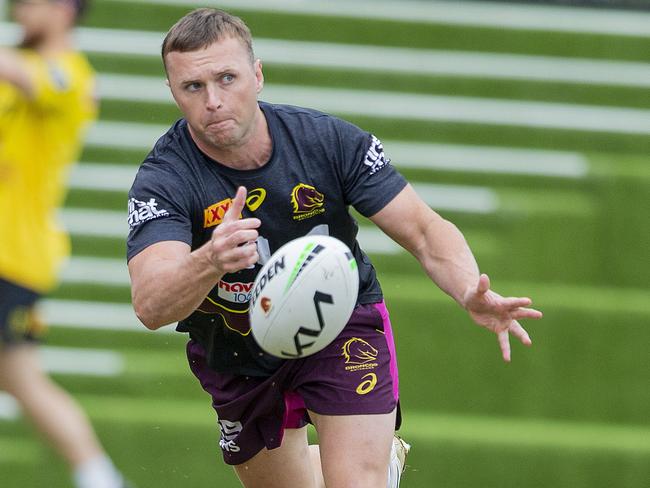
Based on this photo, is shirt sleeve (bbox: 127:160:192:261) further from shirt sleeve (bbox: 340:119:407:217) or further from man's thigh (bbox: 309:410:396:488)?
man's thigh (bbox: 309:410:396:488)

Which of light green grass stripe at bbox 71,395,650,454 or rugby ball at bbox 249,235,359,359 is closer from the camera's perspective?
rugby ball at bbox 249,235,359,359

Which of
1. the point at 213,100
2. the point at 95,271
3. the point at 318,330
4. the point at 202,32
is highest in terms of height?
the point at 202,32

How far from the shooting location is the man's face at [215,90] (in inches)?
153

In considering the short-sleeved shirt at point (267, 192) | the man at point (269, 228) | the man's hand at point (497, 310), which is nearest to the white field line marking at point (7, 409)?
the man at point (269, 228)

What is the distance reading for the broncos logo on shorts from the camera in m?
4.07

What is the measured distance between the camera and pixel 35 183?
21.1ft

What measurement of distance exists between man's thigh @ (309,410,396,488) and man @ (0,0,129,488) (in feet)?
6.40

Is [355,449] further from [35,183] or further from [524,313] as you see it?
[35,183]

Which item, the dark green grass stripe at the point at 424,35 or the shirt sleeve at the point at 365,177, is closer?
the shirt sleeve at the point at 365,177

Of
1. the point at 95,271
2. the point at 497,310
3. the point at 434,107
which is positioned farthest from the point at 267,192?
the point at 434,107

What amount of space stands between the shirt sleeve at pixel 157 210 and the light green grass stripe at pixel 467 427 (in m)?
3.31

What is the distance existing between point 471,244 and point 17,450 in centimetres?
291

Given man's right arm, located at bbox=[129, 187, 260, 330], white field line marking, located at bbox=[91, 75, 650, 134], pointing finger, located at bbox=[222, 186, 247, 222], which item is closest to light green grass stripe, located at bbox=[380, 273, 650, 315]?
white field line marking, located at bbox=[91, 75, 650, 134]

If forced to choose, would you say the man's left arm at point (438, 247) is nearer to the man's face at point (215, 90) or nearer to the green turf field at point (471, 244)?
the man's face at point (215, 90)
